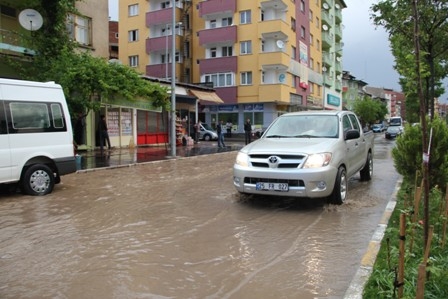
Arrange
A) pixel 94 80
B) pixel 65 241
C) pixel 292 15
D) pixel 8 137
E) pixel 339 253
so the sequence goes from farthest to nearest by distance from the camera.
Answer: pixel 292 15, pixel 94 80, pixel 8 137, pixel 65 241, pixel 339 253

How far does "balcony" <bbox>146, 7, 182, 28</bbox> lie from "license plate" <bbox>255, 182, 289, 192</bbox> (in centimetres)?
3877

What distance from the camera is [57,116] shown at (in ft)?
32.7

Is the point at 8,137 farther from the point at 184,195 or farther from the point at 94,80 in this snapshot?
the point at 94,80

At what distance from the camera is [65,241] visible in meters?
5.89

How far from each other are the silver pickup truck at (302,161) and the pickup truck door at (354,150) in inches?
0.9

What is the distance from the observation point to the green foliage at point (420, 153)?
7.35 m

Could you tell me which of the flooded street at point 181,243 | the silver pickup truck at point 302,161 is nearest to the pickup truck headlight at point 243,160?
the silver pickup truck at point 302,161

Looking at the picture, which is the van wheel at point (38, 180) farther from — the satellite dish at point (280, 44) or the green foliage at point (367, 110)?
the green foliage at point (367, 110)

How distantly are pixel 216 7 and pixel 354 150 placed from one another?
35485 mm

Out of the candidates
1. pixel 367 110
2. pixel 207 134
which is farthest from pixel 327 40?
pixel 207 134

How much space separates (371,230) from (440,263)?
80.1 inches

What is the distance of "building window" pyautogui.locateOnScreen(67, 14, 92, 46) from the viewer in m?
20.9

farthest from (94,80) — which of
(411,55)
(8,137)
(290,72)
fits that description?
(290,72)

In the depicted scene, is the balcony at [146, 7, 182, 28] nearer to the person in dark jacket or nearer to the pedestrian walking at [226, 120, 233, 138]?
the pedestrian walking at [226, 120, 233, 138]
